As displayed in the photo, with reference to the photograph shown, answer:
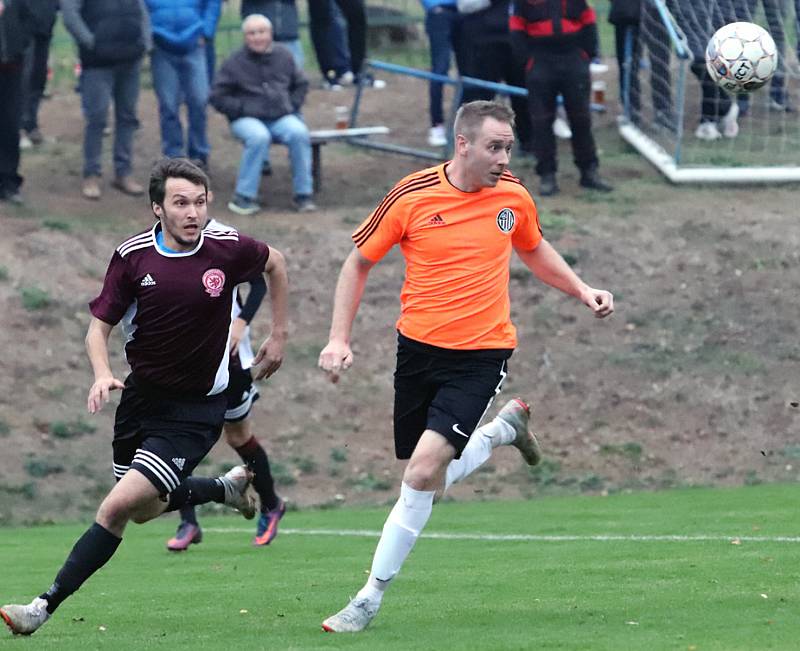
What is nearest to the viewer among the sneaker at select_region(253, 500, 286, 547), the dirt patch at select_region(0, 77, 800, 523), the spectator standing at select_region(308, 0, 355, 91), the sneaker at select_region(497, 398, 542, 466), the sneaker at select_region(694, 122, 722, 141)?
the sneaker at select_region(497, 398, 542, 466)

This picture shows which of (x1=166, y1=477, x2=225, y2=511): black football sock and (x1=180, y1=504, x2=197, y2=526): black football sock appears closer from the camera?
(x1=166, y1=477, x2=225, y2=511): black football sock

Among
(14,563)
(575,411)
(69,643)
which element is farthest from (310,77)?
(69,643)

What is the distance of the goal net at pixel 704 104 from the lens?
17.2m

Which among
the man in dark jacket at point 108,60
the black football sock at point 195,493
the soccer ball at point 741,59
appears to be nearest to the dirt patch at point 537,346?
the man in dark jacket at point 108,60

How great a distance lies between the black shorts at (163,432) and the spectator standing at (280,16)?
32.2 ft

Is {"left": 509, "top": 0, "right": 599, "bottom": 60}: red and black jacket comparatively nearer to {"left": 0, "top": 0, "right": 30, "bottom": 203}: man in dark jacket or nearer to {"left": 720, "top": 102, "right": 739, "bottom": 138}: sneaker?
{"left": 720, "top": 102, "right": 739, "bottom": 138}: sneaker

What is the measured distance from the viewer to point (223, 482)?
7941 mm

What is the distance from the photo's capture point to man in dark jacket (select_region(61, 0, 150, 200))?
1517 cm

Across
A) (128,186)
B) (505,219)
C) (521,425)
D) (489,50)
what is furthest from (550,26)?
(505,219)

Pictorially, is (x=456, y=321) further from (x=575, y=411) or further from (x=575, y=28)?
(x=575, y=28)

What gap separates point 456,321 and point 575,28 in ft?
30.8

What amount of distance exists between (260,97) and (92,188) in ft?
7.23

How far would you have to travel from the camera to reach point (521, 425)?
27.3 feet

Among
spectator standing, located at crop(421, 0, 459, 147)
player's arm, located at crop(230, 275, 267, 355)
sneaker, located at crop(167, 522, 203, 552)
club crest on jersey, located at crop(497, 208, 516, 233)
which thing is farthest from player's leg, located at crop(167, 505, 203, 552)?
spectator standing, located at crop(421, 0, 459, 147)
